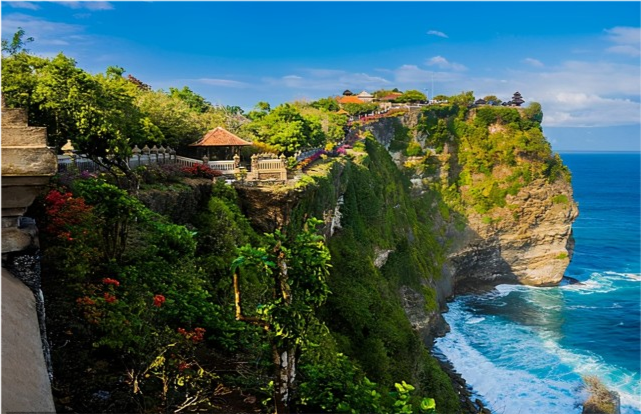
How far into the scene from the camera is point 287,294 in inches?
262

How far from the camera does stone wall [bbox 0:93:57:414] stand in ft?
8.28

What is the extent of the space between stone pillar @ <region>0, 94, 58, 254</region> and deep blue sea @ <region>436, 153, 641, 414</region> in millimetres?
29556

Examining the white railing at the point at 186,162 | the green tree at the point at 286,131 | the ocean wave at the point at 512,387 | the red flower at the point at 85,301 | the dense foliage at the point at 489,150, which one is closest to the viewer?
the red flower at the point at 85,301

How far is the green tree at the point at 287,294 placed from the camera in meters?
6.51

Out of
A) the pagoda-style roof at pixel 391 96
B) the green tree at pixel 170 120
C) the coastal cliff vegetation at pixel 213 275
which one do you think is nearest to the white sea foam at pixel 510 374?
the coastal cliff vegetation at pixel 213 275

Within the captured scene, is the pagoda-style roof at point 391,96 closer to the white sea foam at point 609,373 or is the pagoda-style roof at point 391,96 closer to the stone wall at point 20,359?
the white sea foam at point 609,373

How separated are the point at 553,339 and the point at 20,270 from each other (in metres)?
40.1

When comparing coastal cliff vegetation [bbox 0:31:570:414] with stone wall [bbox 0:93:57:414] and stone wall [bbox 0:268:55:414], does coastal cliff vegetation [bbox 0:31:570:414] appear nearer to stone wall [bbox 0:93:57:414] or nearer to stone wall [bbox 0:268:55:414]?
stone wall [bbox 0:93:57:414]

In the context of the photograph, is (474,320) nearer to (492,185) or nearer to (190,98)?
(492,185)

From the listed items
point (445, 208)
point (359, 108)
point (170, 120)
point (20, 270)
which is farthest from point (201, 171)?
point (359, 108)

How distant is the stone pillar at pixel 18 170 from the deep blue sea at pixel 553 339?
29556 mm

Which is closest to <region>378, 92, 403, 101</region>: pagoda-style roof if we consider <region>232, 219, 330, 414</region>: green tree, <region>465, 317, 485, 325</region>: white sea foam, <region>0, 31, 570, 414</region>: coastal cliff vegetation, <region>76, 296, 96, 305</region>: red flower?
<region>0, 31, 570, 414</region>: coastal cliff vegetation

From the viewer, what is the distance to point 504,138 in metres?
56.6

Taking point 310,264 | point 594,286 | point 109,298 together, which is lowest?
point 594,286
